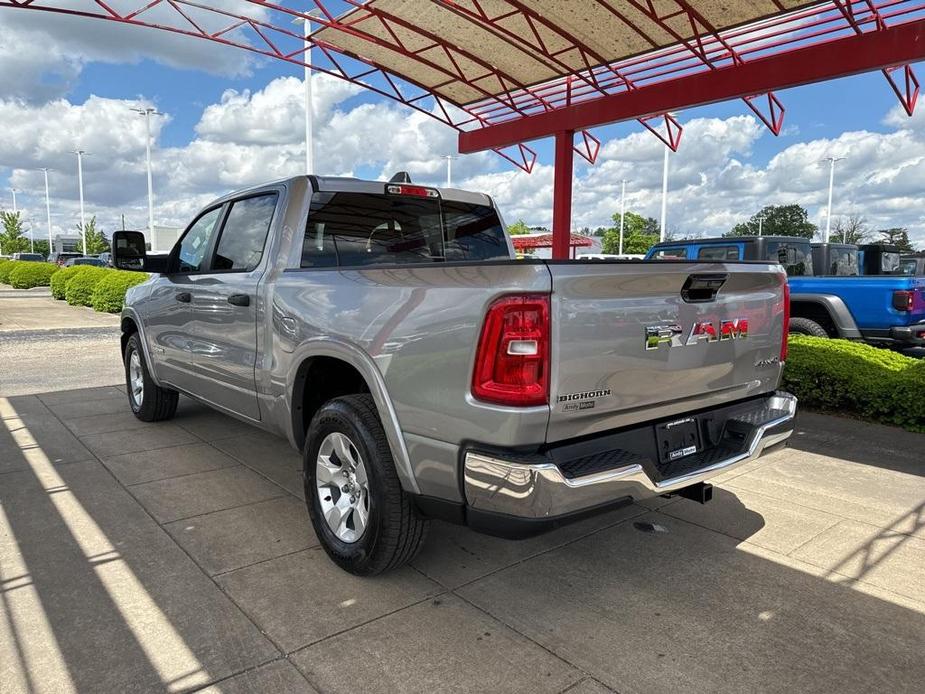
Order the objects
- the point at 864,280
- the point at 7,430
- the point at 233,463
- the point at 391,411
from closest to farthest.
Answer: the point at 391,411 < the point at 233,463 < the point at 7,430 < the point at 864,280

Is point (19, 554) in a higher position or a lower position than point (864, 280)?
lower

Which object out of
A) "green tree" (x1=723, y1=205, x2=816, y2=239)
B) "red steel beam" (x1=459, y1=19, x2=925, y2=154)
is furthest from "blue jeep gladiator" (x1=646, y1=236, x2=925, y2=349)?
"green tree" (x1=723, y1=205, x2=816, y2=239)

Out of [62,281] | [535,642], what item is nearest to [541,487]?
[535,642]

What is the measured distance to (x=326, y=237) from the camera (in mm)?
3766

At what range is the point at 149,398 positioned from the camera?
229 inches

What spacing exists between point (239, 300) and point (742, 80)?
34.0 feet

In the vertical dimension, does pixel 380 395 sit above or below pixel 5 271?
below

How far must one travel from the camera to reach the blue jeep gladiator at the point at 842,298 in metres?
7.99

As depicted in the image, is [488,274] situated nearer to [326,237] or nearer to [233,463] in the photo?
[326,237]

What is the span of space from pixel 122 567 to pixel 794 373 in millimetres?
6101

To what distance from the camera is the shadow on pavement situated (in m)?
2.43

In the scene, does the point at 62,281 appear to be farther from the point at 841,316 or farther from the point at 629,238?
the point at 629,238

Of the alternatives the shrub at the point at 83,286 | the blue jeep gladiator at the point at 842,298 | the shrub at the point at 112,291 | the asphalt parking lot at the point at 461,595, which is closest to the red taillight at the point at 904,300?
the blue jeep gladiator at the point at 842,298

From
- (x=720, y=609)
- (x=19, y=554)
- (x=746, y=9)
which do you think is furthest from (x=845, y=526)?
(x=746, y=9)
